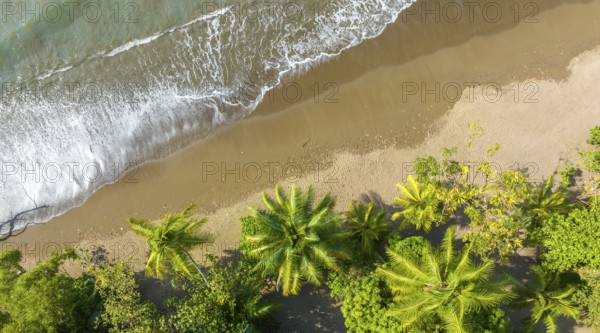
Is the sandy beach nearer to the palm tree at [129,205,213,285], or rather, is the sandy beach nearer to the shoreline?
the shoreline

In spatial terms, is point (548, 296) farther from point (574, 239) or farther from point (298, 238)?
point (298, 238)

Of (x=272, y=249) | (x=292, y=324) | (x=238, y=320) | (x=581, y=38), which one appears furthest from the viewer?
(x=581, y=38)

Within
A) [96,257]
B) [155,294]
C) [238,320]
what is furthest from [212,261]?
[96,257]

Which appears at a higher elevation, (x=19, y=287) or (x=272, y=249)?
(x=19, y=287)

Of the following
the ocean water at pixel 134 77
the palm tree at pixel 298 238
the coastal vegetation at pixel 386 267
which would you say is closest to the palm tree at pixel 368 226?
the coastal vegetation at pixel 386 267

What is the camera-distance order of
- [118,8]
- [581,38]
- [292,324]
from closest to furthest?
[292,324] < [581,38] < [118,8]

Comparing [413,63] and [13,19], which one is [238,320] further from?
[13,19]
